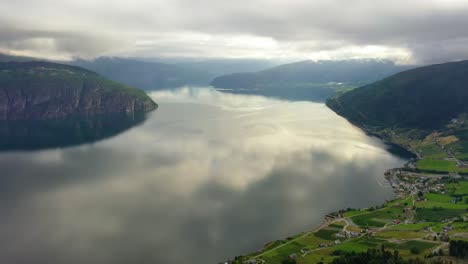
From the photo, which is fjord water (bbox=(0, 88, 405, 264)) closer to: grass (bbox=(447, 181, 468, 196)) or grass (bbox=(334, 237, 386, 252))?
grass (bbox=(334, 237, 386, 252))

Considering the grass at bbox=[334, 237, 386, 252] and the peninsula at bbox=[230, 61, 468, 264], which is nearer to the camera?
the peninsula at bbox=[230, 61, 468, 264]

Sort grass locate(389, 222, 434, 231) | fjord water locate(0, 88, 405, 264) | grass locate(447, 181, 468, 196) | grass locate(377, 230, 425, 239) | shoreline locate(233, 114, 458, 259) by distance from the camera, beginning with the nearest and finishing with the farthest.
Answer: fjord water locate(0, 88, 405, 264)
shoreline locate(233, 114, 458, 259)
grass locate(377, 230, 425, 239)
grass locate(389, 222, 434, 231)
grass locate(447, 181, 468, 196)

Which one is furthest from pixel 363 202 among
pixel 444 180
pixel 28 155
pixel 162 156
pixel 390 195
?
pixel 28 155

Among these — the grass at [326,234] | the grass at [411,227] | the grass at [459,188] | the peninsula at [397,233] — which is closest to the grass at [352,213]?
the peninsula at [397,233]

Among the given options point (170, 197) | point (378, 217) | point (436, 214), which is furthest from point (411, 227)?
point (170, 197)

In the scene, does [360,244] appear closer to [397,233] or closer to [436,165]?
[397,233]

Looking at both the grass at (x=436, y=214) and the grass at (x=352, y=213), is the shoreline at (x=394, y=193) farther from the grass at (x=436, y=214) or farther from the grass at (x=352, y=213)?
the grass at (x=436, y=214)

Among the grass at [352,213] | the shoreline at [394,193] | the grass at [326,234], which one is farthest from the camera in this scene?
the grass at [352,213]

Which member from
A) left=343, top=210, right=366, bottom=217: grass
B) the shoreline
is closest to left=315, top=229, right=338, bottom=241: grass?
the shoreline
